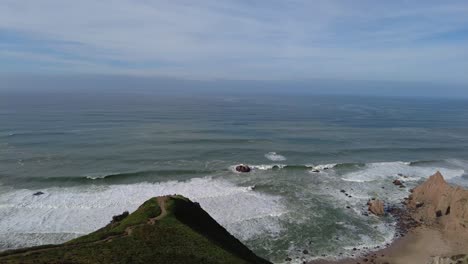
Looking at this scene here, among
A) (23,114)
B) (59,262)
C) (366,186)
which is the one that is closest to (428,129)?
(366,186)

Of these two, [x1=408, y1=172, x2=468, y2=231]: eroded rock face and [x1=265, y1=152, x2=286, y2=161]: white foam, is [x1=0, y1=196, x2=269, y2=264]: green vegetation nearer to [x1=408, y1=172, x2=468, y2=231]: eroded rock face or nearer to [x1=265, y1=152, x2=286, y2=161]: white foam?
[x1=408, y1=172, x2=468, y2=231]: eroded rock face

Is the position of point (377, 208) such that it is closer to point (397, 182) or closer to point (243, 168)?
point (397, 182)

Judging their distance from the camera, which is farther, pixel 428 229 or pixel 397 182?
pixel 397 182

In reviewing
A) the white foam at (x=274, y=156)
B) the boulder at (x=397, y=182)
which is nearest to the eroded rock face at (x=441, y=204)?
the boulder at (x=397, y=182)

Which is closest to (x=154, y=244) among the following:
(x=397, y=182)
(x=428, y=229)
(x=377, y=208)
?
(x=377, y=208)

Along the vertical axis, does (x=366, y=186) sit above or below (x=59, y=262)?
below

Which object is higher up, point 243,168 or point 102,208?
point 243,168

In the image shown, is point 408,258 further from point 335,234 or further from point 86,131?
point 86,131
